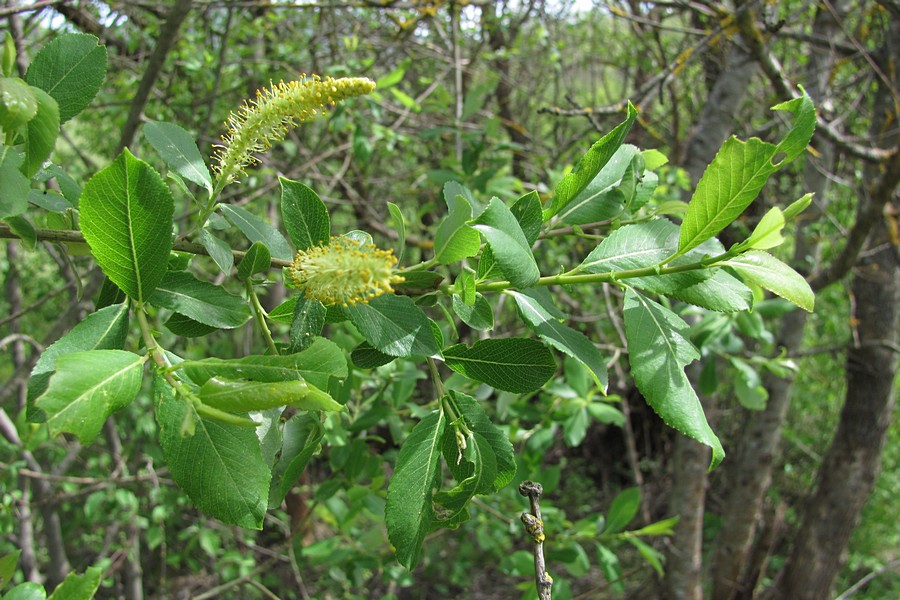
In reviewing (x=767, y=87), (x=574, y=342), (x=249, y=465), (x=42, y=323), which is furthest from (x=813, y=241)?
(x=42, y=323)

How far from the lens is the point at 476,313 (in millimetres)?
859

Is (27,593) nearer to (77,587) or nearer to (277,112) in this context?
(77,587)

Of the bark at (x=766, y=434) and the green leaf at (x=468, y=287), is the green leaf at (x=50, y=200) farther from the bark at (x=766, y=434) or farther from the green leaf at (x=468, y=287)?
the bark at (x=766, y=434)

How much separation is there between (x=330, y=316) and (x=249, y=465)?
232mm

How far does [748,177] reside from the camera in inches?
30.3

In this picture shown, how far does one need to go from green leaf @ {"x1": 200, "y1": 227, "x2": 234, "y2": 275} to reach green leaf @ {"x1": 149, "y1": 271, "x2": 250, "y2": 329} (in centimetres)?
3

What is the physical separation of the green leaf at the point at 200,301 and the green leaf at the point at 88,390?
14 centimetres

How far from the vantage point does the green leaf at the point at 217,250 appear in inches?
32.4

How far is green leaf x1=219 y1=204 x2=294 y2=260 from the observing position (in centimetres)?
89

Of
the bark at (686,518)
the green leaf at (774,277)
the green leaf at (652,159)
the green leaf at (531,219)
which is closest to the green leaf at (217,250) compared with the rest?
the green leaf at (531,219)

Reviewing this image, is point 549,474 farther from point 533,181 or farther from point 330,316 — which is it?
point 533,181

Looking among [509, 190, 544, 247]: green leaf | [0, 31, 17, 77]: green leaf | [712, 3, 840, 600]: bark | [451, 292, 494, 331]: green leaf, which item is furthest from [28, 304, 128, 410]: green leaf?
[712, 3, 840, 600]: bark

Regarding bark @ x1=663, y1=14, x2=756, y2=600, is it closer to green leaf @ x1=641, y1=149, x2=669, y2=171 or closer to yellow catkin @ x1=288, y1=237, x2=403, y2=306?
green leaf @ x1=641, y1=149, x2=669, y2=171

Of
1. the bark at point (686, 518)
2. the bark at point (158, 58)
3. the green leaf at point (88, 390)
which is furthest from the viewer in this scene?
the bark at point (686, 518)
